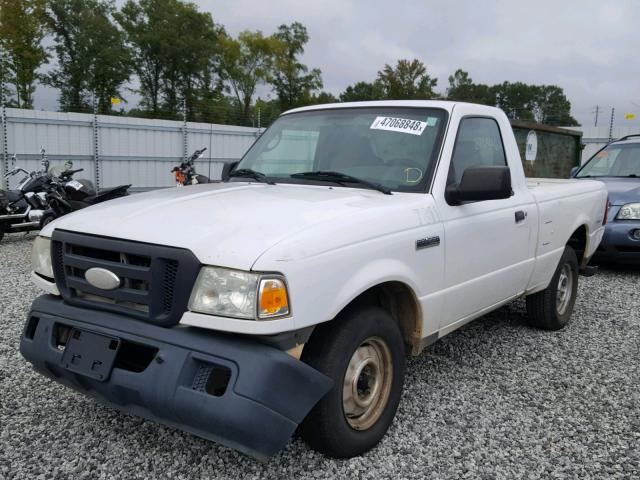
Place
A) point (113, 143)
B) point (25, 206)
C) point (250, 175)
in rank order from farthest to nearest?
point (113, 143) → point (25, 206) → point (250, 175)

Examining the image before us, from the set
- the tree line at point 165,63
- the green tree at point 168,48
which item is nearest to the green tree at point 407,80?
the tree line at point 165,63

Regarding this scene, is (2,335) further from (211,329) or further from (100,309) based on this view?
(211,329)

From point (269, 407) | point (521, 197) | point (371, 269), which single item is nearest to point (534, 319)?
point (521, 197)

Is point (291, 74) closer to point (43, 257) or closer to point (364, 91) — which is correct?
point (364, 91)

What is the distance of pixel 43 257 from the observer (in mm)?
2863

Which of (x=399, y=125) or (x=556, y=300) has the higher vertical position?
(x=399, y=125)

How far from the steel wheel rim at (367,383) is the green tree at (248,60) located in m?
61.2

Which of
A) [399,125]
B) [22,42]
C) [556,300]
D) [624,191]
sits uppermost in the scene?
[22,42]

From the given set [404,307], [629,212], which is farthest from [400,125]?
[629,212]

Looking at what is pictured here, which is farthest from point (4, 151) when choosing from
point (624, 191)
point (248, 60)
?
point (248, 60)

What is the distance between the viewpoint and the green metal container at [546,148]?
11211 millimetres

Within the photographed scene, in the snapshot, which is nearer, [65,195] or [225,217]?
[225,217]

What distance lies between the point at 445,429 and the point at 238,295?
5.21 ft

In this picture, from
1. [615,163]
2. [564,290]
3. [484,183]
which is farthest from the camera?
[615,163]
